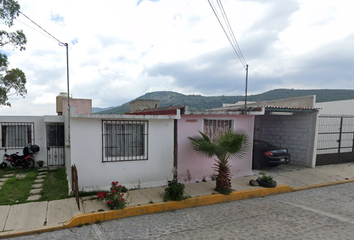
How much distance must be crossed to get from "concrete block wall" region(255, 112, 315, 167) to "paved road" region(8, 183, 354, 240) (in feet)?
12.2

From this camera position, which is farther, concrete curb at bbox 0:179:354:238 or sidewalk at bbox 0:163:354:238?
sidewalk at bbox 0:163:354:238

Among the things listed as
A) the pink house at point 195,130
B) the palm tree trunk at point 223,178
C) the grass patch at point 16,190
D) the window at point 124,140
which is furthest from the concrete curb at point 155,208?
the grass patch at point 16,190

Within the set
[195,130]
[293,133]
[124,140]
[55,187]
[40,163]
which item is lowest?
[40,163]

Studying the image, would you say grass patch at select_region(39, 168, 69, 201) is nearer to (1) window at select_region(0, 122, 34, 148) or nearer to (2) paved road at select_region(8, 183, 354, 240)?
(2) paved road at select_region(8, 183, 354, 240)

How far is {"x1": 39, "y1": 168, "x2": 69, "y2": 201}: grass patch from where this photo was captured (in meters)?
5.18

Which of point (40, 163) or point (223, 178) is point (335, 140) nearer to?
point (223, 178)

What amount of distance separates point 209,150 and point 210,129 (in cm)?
147

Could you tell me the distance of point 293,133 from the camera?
30.7 ft

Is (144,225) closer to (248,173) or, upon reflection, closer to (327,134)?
(248,173)

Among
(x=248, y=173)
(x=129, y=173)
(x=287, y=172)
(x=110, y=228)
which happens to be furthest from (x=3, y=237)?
(x=287, y=172)

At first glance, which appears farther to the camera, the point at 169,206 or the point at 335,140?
the point at 335,140

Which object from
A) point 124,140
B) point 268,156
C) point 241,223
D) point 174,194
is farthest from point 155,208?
point 268,156

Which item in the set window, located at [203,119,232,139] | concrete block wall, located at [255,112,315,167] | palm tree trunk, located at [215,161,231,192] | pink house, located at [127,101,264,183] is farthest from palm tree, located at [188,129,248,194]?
concrete block wall, located at [255,112,315,167]

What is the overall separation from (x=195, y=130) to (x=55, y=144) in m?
6.89
